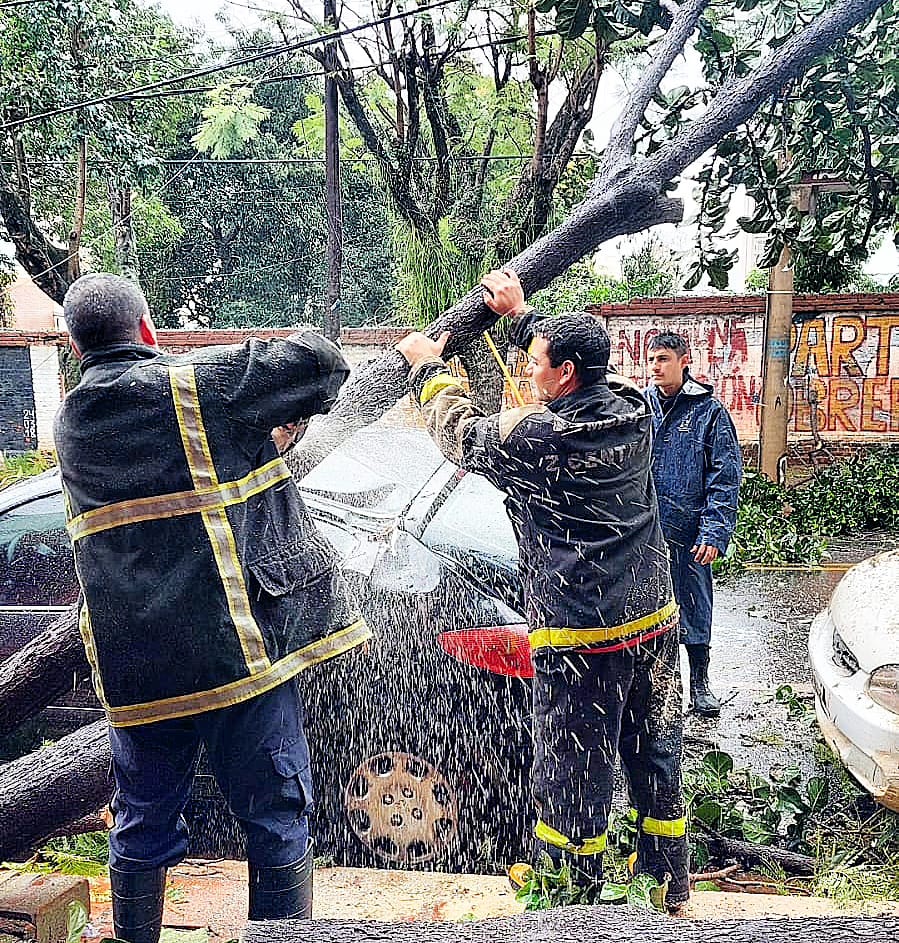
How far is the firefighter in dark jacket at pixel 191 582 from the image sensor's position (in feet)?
8.03

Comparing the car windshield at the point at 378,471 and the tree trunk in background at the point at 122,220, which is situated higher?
the tree trunk in background at the point at 122,220

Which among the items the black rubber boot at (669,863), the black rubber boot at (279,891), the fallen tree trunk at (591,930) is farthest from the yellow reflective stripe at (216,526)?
the black rubber boot at (669,863)

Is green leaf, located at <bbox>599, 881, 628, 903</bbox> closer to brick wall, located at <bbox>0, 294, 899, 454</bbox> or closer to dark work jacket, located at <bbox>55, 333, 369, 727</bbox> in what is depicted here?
dark work jacket, located at <bbox>55, 333, 369, 727</bbox>

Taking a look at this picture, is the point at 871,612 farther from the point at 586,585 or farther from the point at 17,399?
the point at 17,399

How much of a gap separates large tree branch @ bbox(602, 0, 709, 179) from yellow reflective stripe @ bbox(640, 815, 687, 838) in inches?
86.5

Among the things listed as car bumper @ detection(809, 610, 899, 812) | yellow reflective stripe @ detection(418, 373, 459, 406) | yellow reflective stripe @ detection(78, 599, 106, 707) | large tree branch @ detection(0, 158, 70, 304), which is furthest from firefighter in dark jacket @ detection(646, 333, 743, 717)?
large tree branch @ detection(0, 158, 70, 304)

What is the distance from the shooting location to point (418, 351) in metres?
3.27

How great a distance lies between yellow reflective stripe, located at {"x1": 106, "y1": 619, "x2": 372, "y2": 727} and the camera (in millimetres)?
2498

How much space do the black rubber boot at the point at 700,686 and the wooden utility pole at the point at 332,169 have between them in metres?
3.88

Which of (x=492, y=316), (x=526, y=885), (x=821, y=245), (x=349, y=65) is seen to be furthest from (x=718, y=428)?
(x=349, y=65)

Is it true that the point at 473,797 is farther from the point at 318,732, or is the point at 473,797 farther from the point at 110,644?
the point at 110,644

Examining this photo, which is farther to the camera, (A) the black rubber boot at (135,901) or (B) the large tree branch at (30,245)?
(B) the large tree branch at (30,245)

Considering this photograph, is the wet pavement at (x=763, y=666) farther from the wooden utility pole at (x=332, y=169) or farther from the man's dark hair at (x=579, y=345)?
the wooden utility pole at (x=332, y=169)

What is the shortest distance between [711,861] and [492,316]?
224cm
